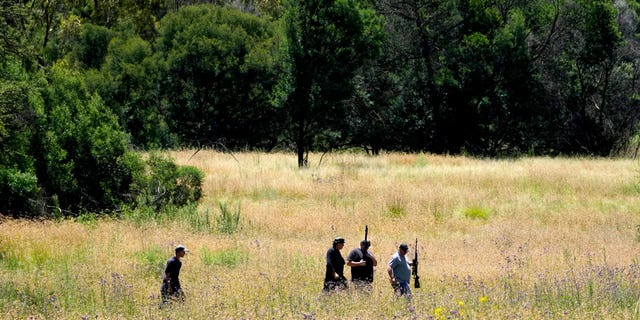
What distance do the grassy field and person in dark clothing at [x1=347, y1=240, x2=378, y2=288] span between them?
43 cm

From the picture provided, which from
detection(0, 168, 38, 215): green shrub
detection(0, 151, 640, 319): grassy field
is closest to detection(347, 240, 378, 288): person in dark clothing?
detection(0, 151, 640, 319): grassy field

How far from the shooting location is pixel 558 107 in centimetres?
4200

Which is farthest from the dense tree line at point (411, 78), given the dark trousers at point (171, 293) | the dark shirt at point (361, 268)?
the dark trousers at point (171, 293)

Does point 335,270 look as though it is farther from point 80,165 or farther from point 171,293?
point 80,165

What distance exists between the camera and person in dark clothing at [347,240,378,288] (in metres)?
11.6

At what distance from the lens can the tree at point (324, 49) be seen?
102 ft

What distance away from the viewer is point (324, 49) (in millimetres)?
31750

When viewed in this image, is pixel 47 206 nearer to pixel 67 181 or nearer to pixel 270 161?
pixel 67 181

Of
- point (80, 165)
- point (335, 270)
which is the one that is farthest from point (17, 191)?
point (335, 270)

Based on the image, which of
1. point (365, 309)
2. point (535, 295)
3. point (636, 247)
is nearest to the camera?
point (365, 309)

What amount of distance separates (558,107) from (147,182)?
28.0 m

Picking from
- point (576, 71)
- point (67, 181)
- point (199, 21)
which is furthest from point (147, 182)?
point (576, 71)

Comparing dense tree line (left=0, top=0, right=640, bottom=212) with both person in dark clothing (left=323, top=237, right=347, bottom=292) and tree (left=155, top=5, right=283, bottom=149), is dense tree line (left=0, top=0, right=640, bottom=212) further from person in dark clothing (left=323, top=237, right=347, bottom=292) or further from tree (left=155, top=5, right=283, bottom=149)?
person in dark clothing (left=323, top=237, right=347, bottom=292)

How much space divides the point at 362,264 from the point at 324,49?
2117cm
